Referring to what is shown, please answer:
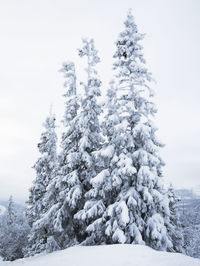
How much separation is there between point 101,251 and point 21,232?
37251mm

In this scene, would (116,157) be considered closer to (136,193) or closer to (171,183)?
(136,193)

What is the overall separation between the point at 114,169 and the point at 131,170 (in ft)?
5.16

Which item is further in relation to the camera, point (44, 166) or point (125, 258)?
point (44, 166)

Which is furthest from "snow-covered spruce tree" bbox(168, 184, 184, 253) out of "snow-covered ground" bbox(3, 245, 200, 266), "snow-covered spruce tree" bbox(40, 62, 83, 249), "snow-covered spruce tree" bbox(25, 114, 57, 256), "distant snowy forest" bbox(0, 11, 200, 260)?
"snow-covered spruce tree" bbox(25, 114, 57, 256)

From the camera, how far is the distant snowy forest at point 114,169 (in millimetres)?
11969

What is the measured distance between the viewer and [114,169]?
13.1 meters

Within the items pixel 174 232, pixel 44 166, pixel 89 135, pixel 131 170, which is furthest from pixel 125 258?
pixel 44 166

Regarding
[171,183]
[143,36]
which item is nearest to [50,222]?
[143,36]

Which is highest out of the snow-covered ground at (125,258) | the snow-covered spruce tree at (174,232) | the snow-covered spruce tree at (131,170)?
the snow-covered spruce tree at (131,170)

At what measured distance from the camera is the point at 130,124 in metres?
13.8

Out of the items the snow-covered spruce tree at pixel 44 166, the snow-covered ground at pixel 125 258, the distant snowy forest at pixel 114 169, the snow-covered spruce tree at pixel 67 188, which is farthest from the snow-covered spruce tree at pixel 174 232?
the snow-covered spruce tree at pixel 44 166

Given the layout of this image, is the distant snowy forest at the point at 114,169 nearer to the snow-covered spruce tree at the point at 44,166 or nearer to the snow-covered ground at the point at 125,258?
the snow-covered ground at the point at 125,258

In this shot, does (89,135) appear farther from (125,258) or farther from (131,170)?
(125,258)

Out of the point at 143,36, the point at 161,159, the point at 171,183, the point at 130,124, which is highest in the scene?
the point at 143,36
